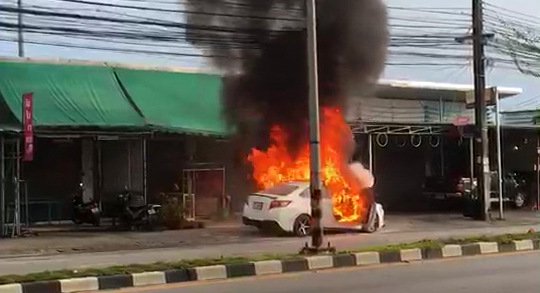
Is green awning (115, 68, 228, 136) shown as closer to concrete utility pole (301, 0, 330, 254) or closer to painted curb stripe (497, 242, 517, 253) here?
concrete utility pole (301, 0, 330, 254)

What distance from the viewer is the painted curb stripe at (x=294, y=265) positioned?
463 inches

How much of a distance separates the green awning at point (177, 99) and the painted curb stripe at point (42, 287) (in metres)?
10.2

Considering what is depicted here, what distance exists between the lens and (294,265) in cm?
1183

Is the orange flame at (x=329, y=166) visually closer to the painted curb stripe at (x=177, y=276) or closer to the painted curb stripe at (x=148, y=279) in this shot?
the painted curb stripe at (x=177, y=276)

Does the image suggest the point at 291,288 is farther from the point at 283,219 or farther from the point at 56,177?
the point at 56,177

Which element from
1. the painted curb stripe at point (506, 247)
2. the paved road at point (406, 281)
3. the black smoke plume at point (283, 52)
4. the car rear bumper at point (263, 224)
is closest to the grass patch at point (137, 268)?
the paved road at point (406, 281)

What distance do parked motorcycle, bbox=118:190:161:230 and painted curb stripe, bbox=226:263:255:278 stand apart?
926 centimetres

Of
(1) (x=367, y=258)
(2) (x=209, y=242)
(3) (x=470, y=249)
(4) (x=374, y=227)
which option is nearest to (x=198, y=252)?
(2) (x=209, y=242)

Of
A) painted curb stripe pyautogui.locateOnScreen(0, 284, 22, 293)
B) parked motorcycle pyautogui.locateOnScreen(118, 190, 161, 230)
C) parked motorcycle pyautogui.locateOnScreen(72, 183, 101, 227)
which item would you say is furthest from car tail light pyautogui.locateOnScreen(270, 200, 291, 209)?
painted curb stripe pyautogui.locateOnScreen(0, 284, 22, 293)

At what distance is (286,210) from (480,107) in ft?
25.0

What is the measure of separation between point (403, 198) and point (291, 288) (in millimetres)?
19576

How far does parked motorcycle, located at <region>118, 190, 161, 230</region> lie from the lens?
66.2 ft

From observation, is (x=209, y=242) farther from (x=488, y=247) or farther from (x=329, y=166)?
(x=488, y=247)

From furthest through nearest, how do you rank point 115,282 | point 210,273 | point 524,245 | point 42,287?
point 524,245 < point 210,273 < point 115,282 < point 42,287
